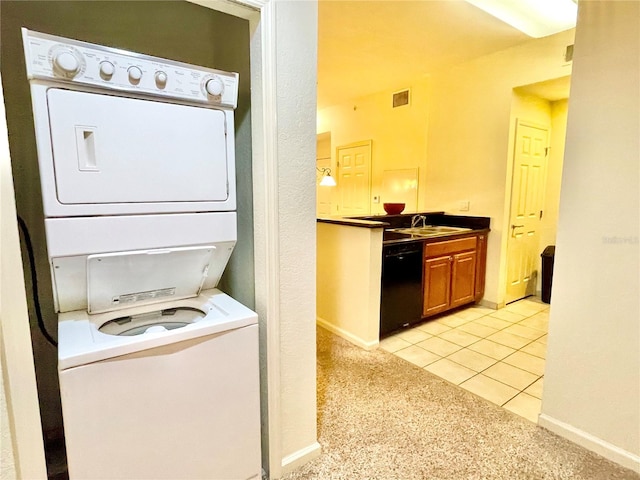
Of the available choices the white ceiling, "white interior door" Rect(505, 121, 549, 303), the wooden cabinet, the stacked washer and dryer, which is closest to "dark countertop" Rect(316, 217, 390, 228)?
the wooden cabinet

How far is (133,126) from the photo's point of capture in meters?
1.12

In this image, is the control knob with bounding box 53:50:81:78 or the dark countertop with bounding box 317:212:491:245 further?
the dark countertop with bounding box 317:212:491:245

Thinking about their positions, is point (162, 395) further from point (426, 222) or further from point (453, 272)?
point (426, 222)

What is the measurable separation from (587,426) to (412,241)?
165cm

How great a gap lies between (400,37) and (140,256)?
298cm

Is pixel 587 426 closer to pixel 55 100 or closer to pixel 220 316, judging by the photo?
pixel 220 316

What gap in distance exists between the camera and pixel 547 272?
3.85m

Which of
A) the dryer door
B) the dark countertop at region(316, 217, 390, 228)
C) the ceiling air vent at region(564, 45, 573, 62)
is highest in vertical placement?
the ceiling air vent at region(564, 45, 573, 62)

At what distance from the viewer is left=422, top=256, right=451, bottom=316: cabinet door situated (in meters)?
3.17

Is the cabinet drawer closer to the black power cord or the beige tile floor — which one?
the beige tile floor

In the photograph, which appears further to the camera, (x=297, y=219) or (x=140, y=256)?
(x=297, y=219)

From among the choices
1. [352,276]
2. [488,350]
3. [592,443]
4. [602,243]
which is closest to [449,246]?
[488,350]

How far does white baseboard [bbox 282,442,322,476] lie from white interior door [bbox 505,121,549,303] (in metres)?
3.02

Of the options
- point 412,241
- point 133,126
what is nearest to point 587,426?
point 412,241
